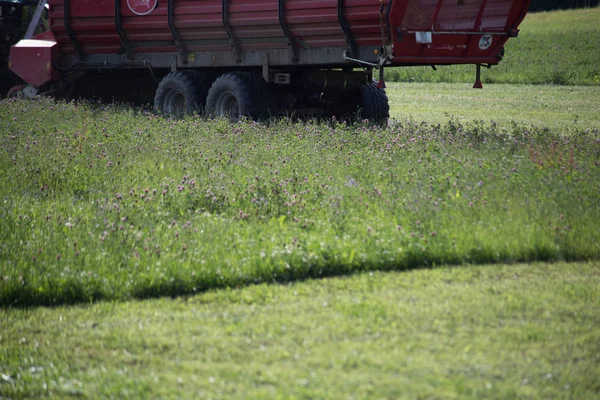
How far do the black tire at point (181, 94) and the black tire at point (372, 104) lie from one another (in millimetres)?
2890

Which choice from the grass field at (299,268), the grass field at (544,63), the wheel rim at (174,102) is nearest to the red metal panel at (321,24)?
the wheel rim at (174,102)

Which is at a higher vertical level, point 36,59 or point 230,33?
point 230,33

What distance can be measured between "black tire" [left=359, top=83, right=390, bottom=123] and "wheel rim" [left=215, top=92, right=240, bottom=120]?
2.24 meters

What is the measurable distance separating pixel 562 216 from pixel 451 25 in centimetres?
636

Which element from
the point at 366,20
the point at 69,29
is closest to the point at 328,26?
the point at 366,20

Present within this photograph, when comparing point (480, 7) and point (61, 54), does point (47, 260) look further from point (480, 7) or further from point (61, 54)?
point (61, 54)

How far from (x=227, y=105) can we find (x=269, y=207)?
7.27 m

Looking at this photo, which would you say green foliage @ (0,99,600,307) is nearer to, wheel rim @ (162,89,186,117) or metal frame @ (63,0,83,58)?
wheel rim @ (162,89,186,117)

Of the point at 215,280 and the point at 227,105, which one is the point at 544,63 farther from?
the point at 215,280

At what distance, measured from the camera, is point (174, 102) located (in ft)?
51.8

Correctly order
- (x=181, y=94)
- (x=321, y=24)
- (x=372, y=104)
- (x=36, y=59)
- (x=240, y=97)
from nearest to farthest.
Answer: (x=321, y=24), (x=240, y=97), (x=372, y=104), (x=181, y=94), (x=36, y=59)

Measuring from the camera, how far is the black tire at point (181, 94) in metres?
15.2

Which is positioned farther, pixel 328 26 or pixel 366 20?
pixel 328 26

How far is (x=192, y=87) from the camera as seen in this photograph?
15.2 metres
